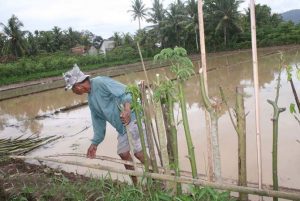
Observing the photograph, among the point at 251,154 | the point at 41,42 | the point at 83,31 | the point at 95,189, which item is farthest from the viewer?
the point at 83,31

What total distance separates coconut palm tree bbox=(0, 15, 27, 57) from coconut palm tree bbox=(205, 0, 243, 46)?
61.1 ft

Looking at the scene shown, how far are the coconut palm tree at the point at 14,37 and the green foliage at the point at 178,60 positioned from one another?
3391 centimetres

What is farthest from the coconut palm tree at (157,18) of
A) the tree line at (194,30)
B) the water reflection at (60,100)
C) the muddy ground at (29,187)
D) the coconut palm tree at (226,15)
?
the muddy ground at (29,187)

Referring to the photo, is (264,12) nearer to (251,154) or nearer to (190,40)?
(190,40)

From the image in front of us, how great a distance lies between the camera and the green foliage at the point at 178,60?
241 centimetres

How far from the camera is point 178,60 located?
2.48 metres

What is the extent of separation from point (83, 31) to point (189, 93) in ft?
174

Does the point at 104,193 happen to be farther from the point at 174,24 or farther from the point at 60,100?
the point at 174,24

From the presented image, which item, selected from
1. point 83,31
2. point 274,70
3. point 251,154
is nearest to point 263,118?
point 251,154

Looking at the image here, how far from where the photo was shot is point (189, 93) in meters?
11.0

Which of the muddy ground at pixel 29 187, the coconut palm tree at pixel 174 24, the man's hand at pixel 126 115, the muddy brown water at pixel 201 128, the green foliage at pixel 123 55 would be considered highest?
Result: the coconut palm tree at pixel 174 24

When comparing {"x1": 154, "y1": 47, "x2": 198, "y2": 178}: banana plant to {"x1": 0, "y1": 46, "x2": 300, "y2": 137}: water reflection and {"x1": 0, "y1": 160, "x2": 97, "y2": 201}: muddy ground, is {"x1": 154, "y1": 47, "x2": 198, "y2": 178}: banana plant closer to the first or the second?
{"x1": 0, "y1": 160, "x2": 97, "y2": 201}: muddy ground

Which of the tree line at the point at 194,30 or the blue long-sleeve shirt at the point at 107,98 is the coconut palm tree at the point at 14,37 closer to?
the tree line at the point at 194,30

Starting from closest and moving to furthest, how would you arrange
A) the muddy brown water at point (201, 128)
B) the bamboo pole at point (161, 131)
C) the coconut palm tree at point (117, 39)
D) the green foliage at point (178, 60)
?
the green foliage at point (178, 60), the bamboo pole at point (161, 131), the muddy brown water at point (201, 128), the coconut palm tree at point (117, 39)
